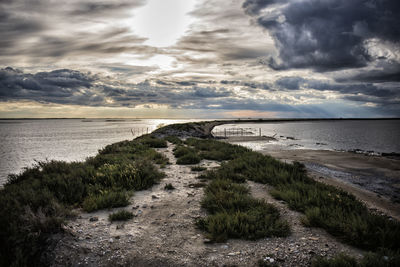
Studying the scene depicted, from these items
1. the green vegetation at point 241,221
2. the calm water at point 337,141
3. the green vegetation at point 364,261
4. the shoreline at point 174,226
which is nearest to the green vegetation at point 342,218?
the shoreline at point 174,226

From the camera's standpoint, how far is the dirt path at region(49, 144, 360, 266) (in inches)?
172

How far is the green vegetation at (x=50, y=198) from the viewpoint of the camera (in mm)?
4109

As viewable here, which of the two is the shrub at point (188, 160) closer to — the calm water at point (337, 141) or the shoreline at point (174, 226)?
the shoreline at point (174, 226)

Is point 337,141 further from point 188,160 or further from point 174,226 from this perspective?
point 174,226

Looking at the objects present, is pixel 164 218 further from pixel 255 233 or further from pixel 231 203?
pixel 255 233

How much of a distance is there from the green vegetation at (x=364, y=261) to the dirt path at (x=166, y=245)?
0.38m

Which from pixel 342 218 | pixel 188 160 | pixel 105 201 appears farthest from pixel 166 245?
pixel 188 160

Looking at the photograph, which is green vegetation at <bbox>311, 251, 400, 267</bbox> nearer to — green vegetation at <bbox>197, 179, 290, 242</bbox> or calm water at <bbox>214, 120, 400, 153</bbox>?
green vegetation at <bbox>197, 179, 290, 242</bbox>

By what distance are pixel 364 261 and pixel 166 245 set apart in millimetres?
4016

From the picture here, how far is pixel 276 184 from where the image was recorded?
9672 mm

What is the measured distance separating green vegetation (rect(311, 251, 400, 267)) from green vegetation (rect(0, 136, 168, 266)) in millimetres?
5494

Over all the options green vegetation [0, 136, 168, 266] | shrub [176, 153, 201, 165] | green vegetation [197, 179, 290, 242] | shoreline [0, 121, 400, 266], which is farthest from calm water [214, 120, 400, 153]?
green vegetation [197, 179, 290, 242]

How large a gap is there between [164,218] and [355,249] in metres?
4.89

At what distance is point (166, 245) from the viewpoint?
16.3 feet
